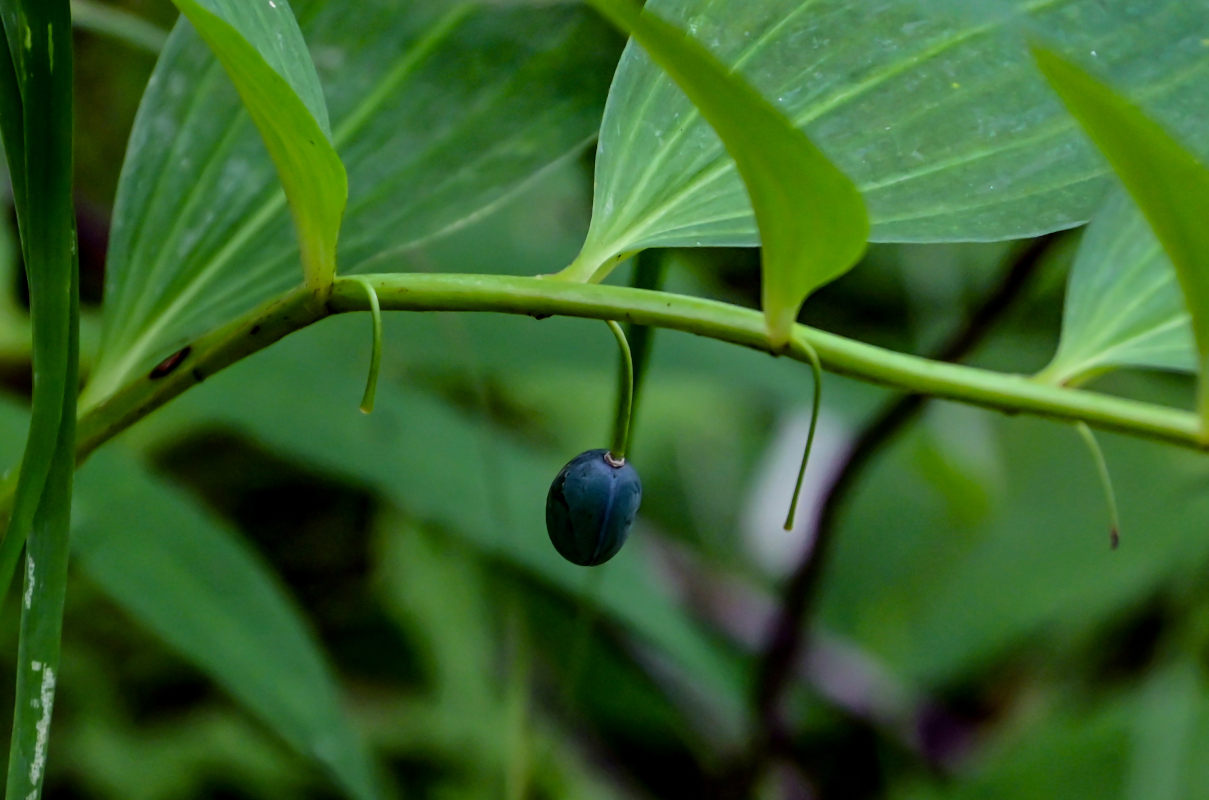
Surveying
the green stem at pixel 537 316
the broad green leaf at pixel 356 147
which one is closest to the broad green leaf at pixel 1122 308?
the green stem at pixel 537 316

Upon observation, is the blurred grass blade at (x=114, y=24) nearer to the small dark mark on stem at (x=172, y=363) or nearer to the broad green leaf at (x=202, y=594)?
the broad green leaf at (x=202, y=594)

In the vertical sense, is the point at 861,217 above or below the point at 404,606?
above

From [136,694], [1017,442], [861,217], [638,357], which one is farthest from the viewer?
[1017,442]

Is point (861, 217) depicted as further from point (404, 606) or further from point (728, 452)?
point (728, 452)

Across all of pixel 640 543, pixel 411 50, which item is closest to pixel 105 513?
pixel 411 50

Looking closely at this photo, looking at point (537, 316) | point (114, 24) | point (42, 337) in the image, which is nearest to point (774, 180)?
point (537, 316)
